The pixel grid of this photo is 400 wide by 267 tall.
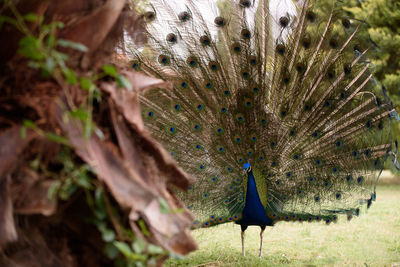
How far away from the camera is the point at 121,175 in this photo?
110 cm

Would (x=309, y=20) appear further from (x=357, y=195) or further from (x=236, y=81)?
(x=357, y=195)

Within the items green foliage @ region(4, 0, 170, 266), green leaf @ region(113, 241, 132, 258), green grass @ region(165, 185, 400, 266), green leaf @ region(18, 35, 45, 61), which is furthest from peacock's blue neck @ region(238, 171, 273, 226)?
green leaf @ region(18, 35, 45, 61)

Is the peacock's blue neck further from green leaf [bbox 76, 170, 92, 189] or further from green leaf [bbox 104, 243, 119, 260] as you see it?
green leaf [bbox 76, 170, 92, 189]

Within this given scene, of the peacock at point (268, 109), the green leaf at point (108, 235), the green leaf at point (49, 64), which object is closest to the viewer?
the green leaf at point (49, 64)

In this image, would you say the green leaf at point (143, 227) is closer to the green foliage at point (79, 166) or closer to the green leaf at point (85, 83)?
the green foliage at point (79, 166)

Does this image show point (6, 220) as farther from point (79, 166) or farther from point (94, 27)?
point (94, 27)

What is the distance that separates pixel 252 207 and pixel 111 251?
3465mm

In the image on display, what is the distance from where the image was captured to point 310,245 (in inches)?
203

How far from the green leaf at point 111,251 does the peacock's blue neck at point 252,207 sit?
344cm

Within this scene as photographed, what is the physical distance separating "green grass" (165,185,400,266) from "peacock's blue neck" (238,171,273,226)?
0.46 meters

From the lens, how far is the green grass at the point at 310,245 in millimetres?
4359

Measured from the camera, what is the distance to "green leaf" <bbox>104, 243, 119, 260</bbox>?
1.12m

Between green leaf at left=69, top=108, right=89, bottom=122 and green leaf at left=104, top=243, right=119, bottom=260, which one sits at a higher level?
green leaf at left=69, top=108, right=89, bottom=122

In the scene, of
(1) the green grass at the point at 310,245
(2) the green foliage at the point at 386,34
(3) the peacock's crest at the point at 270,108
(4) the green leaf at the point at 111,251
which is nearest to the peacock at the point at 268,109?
(3) the peacock's crest at the point at 270,108
